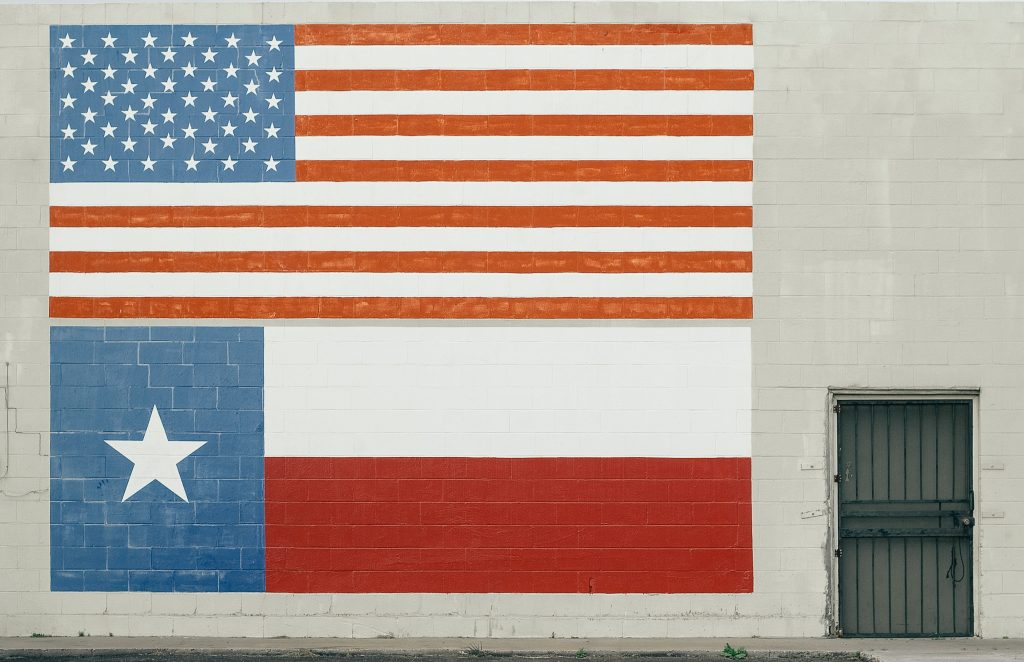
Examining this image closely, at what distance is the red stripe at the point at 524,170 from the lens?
1117 centimetres

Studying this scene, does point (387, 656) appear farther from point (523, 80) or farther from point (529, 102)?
point (523, 80)

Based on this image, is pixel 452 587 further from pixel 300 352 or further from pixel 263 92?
pixel 263 92

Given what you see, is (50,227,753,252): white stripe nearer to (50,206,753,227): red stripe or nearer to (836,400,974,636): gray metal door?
(50,206,753,227): red stripe

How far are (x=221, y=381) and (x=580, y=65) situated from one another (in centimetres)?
488

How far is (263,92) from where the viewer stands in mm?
11227

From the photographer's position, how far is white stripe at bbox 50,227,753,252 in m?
11.2

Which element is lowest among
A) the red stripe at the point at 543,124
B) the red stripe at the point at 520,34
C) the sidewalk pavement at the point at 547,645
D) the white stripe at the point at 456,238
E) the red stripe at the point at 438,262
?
the sidewalk pavement at the point at 547,645

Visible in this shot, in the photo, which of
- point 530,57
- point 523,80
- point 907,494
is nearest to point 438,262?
point 523,80

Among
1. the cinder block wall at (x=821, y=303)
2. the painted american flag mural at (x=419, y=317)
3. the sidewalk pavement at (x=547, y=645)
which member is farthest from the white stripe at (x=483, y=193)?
the sidewalk pavement at (x=547, y=645)

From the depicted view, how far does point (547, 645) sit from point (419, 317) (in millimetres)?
3514

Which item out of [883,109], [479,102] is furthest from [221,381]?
[883,109]

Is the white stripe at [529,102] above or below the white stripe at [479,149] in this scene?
above

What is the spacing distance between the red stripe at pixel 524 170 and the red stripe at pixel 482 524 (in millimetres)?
2873

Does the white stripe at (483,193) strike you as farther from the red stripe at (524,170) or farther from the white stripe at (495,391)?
the white stripe at (495,391)
